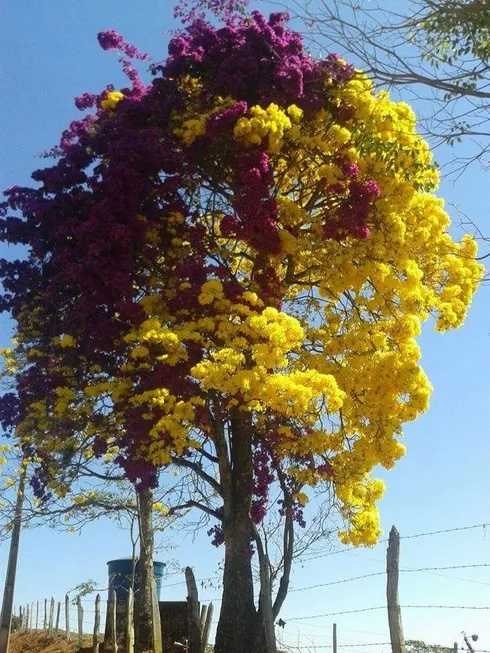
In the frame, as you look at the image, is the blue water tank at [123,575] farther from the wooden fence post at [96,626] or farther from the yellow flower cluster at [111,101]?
the yellow flower cluster at [111,101]

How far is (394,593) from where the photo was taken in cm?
1127


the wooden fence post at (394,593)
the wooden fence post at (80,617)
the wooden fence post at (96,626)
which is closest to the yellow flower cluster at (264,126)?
the wooden fence post at (394,593)

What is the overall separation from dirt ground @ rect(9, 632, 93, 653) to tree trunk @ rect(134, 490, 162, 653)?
1736 millimetres

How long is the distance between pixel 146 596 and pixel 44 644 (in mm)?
6941

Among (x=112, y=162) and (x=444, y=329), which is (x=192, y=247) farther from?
(x=444, y=329)

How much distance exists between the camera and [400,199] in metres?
15.4

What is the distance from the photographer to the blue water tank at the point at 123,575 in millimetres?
19609

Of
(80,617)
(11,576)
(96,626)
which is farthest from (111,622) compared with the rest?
(80,617)

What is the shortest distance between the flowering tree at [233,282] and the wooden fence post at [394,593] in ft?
8.31

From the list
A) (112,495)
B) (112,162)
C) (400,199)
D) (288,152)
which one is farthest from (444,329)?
(112,495)

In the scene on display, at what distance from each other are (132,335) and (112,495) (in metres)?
7.37

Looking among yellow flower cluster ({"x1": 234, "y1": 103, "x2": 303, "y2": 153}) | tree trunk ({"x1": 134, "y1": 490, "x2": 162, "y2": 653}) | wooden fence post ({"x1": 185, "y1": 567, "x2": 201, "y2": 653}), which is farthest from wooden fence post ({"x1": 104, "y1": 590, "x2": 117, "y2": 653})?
yellow flower cluster ({"x1": 234, "y1": 103, "x2": 303, "y2": 153})

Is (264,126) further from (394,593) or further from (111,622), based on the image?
(111,622)

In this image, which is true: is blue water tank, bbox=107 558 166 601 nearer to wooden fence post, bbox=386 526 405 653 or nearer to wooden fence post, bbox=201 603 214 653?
wooden fence post, bbox=201 603 214 653
